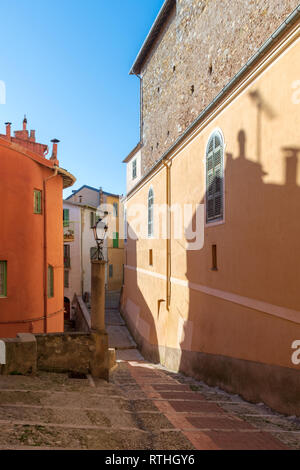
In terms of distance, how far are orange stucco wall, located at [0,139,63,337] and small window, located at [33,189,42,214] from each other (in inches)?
5.8

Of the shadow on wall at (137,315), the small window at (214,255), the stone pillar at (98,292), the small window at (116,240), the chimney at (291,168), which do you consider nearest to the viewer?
the chimney at (291,168)

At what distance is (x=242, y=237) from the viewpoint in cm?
802

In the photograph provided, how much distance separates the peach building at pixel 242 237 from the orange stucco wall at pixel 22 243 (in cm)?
442

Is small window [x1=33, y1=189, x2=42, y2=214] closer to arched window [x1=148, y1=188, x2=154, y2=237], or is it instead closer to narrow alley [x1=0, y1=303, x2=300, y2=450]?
arched window [x1=148, y1=188, x2=154, y2=237]

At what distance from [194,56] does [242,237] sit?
904 centimetres

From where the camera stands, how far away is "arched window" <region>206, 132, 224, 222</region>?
9.27 meters

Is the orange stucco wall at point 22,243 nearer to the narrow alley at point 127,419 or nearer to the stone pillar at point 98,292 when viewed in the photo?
the stone pillar at point 98,292

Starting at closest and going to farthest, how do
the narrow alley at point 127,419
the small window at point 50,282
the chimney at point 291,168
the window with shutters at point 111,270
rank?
1. the narrow alley at point 127,419
2. the chimney at point 291,168
3. the small window at point 50,282
4. the window with shutters at point 111,270

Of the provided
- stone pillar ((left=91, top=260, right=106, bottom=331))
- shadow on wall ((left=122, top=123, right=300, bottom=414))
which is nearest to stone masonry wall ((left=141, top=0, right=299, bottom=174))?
shadow on wall ((left=122, top=123, right=300, bottom=414))

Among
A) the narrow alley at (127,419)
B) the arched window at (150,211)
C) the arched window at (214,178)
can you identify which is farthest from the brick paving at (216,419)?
the arched window at (150,211)

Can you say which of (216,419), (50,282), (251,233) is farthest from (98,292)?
(50,282)

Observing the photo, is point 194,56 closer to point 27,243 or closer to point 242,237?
point 27,243

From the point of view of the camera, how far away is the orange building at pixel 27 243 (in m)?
12.6
